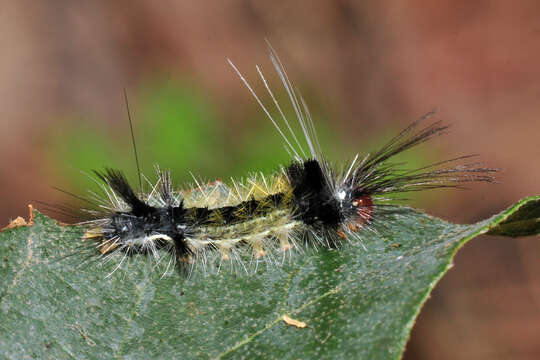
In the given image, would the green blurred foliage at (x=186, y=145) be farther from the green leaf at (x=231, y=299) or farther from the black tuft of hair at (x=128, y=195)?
the green leaf at (x=231, y=299)

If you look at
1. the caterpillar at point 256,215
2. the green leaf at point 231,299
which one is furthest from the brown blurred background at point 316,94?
the green leaf at point 231,299

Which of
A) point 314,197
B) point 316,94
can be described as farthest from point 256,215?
point 316,94

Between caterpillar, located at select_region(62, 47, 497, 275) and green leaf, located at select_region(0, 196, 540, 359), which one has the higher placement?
caterpillar, located at select_region(62, 47, 497, 275)

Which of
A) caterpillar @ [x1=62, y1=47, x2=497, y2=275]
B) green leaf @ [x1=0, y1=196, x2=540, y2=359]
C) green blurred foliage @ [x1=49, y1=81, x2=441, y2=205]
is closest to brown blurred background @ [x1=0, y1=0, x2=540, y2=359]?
green blurred foliage @ [x1=49, y1=81, x2=441, y2=205]

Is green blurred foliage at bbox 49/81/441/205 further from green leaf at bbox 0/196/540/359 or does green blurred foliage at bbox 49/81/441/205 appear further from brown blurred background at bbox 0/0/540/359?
green leaf at bbox 0/196/540/359

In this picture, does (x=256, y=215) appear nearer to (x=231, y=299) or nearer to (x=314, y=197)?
(x=314, y=197)

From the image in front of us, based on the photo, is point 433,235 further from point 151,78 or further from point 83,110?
point 83,110
